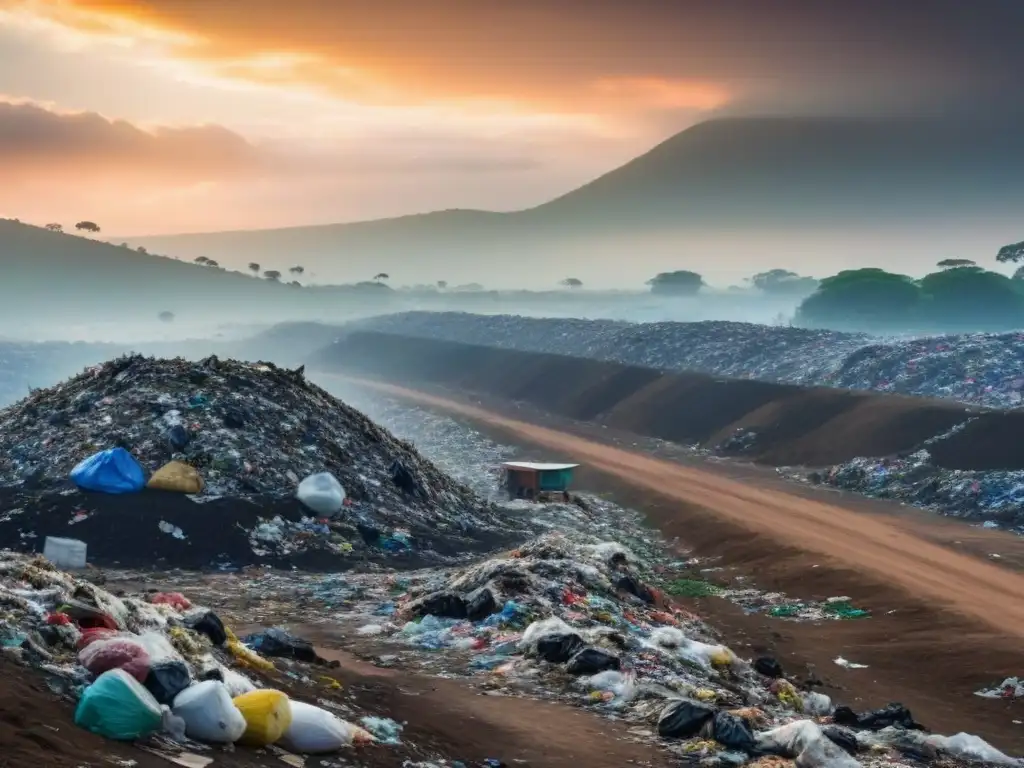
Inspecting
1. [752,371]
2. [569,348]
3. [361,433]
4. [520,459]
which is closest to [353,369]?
[569,348]

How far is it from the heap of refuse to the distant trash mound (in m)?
27.3

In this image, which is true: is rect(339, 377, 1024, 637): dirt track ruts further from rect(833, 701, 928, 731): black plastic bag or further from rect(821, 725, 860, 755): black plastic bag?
rect(821, 725, 860, 755): black plastic bag

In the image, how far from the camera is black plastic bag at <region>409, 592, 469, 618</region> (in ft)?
49.4

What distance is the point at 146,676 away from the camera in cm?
848

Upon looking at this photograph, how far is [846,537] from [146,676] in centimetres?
1876

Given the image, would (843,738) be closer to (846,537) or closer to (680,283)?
(846,537)

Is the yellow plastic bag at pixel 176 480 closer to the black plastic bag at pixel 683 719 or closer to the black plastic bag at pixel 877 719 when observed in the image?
the black plastic bag at pixel 683 719

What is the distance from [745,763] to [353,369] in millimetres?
65294

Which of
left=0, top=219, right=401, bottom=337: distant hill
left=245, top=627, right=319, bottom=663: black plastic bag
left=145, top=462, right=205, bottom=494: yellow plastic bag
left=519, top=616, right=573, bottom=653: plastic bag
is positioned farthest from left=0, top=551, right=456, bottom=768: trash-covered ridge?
left=0, top=219, right=401, bottom=337: distant hill

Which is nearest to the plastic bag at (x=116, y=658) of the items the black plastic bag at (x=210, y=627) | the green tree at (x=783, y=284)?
the black plastic bag at (x=210, y=627)

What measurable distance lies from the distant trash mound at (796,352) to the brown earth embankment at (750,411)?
475cm

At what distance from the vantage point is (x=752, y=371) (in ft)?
175

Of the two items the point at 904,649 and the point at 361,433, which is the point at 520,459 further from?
the point at 904,649

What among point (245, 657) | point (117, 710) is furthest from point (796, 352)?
point (117, 710)
